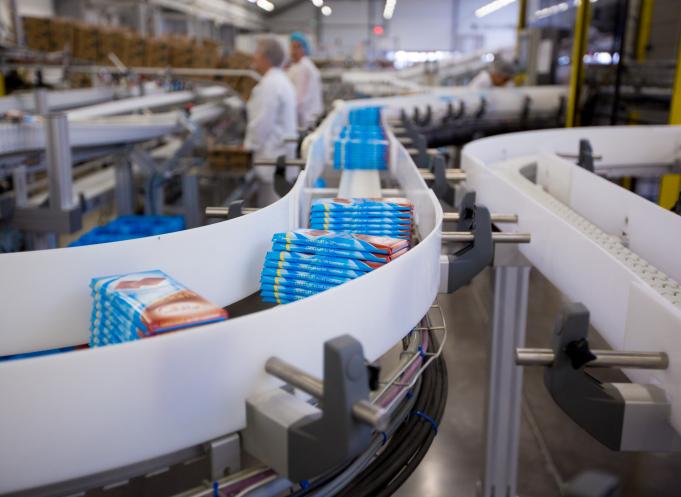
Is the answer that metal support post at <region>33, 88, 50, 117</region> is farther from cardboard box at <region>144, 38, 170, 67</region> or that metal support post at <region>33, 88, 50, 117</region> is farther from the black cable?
cardboard box at <region>144, 38, 170, 67</region>

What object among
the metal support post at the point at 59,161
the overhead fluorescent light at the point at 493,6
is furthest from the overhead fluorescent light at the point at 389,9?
the metal support post at the point at 59,161

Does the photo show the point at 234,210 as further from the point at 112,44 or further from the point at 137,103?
the point at 112,44

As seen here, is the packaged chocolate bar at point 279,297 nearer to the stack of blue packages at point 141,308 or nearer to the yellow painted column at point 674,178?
the stack of blue packages at point 141,308

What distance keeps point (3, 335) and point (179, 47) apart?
753 centimetres

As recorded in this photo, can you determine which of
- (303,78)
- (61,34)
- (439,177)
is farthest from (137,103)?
(61,34)

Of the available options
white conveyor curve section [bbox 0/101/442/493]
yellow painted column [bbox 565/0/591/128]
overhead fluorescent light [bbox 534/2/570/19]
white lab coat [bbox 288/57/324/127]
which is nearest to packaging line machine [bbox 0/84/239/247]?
white lab coat [bbox 288/57/324/127]

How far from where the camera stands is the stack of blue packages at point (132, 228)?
347 cm

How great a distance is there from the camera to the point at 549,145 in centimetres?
287

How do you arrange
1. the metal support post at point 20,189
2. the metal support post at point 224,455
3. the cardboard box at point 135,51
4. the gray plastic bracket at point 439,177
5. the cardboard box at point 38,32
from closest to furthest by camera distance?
the metal support post at point 224,455 → the gray plastic bracket at point 439,177 → the metal support post at point 20,189 → the cardboard box at point 38,32 → the cardboard box at point 135,51

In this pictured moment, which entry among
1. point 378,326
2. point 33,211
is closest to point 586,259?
point 378,326

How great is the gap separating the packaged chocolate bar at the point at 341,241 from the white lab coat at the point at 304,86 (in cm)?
387

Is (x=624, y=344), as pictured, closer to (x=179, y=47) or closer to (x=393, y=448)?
(x=393, y=448)

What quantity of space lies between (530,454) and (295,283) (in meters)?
2.06

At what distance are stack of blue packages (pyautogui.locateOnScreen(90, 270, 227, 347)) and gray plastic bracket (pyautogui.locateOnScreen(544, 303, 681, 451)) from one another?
1.51 feet
